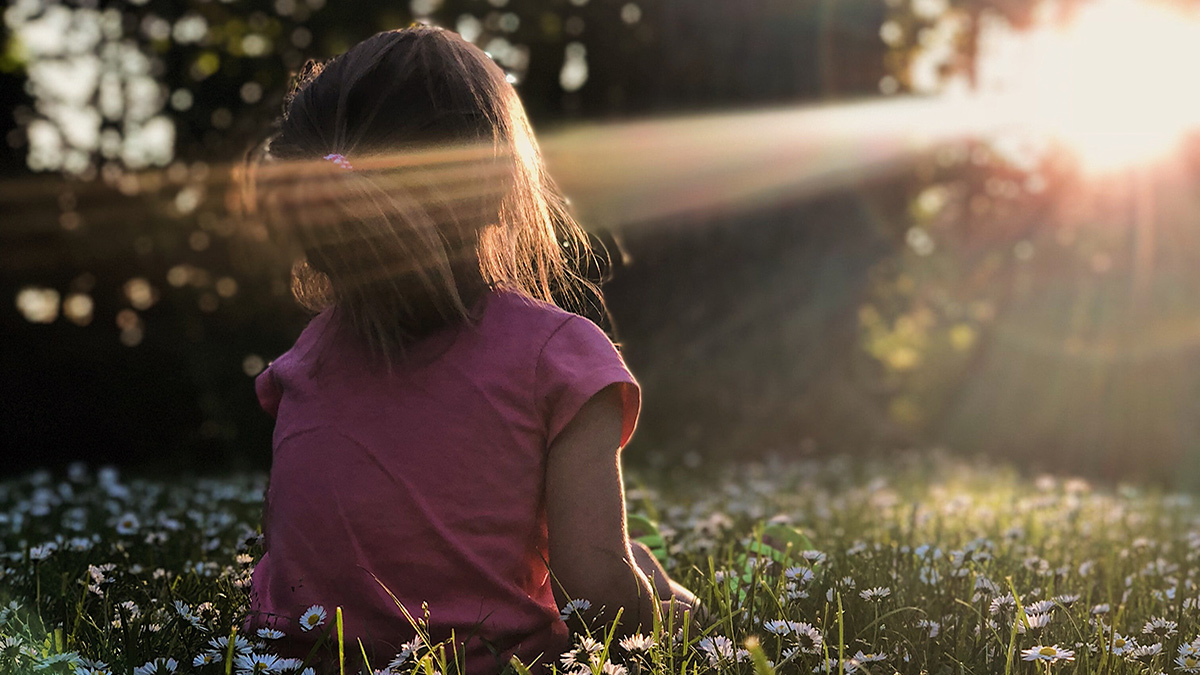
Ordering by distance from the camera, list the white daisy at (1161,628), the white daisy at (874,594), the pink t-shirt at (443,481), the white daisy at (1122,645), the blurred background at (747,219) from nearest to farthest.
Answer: the pink t-shirt at (443,481) < the white daisy at (1122,645) < the white daisy at (1161,628) < the white daisy at (874,594) < the blurred background at (747,219)

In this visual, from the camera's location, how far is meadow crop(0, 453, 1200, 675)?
1878 millimetres

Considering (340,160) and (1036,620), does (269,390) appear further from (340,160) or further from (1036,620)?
(1036,620)

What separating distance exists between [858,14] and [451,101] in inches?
446

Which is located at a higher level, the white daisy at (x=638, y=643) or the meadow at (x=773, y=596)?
the white daisy at (x=638, y=643)

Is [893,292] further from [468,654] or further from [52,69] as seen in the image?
[468,654]

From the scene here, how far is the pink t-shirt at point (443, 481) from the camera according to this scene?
70.9 inches

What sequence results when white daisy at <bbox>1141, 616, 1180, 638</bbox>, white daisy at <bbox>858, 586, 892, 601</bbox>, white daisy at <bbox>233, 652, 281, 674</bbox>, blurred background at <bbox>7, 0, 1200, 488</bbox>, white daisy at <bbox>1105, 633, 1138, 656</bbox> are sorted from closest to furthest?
white daisy at <bbox>233, 652, 281, 674</bbox> < white daisy at <bbox>1105, 633, 1138, 656</bbox> < white daisy at <bbox>1141, 616, 1180, 638</bbox> < white daisy at <bbox>858, 586, 892, 601</bbox> < blurred background at <bbox>7, 0, 1200, 488</bbox>

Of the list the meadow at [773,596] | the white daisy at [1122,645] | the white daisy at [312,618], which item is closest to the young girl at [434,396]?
the white daisy at [312,618]

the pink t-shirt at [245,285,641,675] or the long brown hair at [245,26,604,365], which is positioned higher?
the long brown hair at [245,26,604,365]

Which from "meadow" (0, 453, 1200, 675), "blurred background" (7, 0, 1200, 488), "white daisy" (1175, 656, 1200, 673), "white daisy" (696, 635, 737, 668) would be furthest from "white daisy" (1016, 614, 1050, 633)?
"blurred background" (7, 0, 1200, 488)

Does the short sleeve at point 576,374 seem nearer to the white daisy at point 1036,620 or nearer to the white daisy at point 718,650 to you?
the white daisy at point 718,650

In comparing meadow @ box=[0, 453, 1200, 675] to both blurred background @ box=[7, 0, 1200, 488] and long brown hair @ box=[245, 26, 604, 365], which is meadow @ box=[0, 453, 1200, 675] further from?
blurred background @ box=[7, 0, 1200, 488]

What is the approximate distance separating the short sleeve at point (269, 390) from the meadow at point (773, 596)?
1.21ft

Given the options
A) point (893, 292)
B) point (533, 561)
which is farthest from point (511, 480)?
point (893, 292)
